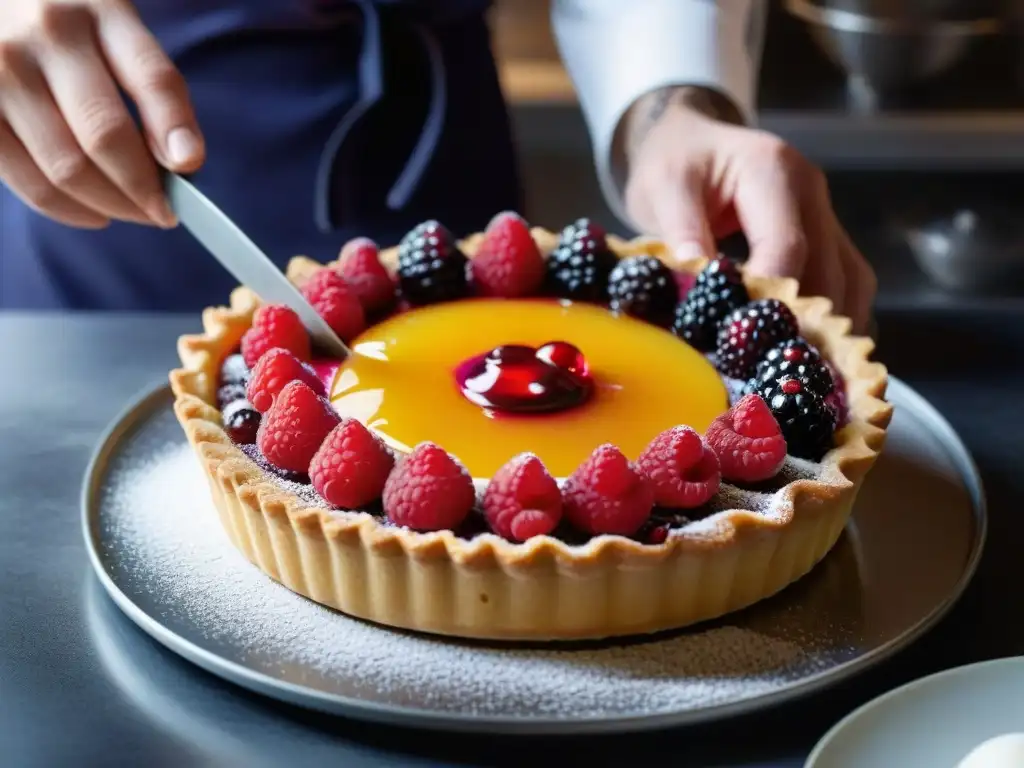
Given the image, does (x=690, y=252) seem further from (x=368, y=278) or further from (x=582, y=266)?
(x=368, y=278)

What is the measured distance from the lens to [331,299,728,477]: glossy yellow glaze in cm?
143

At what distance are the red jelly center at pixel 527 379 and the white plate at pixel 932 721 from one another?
545 mm

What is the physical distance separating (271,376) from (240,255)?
9.3 inches

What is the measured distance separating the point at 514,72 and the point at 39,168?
2567 millimetres

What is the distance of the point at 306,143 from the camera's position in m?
2.34

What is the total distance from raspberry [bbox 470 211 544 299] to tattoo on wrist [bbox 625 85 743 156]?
52 cm

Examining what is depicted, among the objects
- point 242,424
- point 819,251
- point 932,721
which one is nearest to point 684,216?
point 819,251

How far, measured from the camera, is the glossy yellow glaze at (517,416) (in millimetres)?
1427

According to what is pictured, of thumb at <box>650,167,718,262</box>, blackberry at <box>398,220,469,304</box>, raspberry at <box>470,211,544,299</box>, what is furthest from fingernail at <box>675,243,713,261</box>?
blackberry at <box>398,220,469,304</box>

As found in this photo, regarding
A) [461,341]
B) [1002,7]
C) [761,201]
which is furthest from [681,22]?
[1002,7]

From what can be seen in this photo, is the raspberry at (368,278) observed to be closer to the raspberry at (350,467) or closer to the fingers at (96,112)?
the fingers at (96,112)

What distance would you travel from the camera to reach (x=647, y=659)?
1.24 meters

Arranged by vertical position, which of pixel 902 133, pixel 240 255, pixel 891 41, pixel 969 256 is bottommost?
pixel 969 256

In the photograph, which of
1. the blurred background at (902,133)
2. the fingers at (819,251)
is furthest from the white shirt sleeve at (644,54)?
the blurred background at (902,133)
